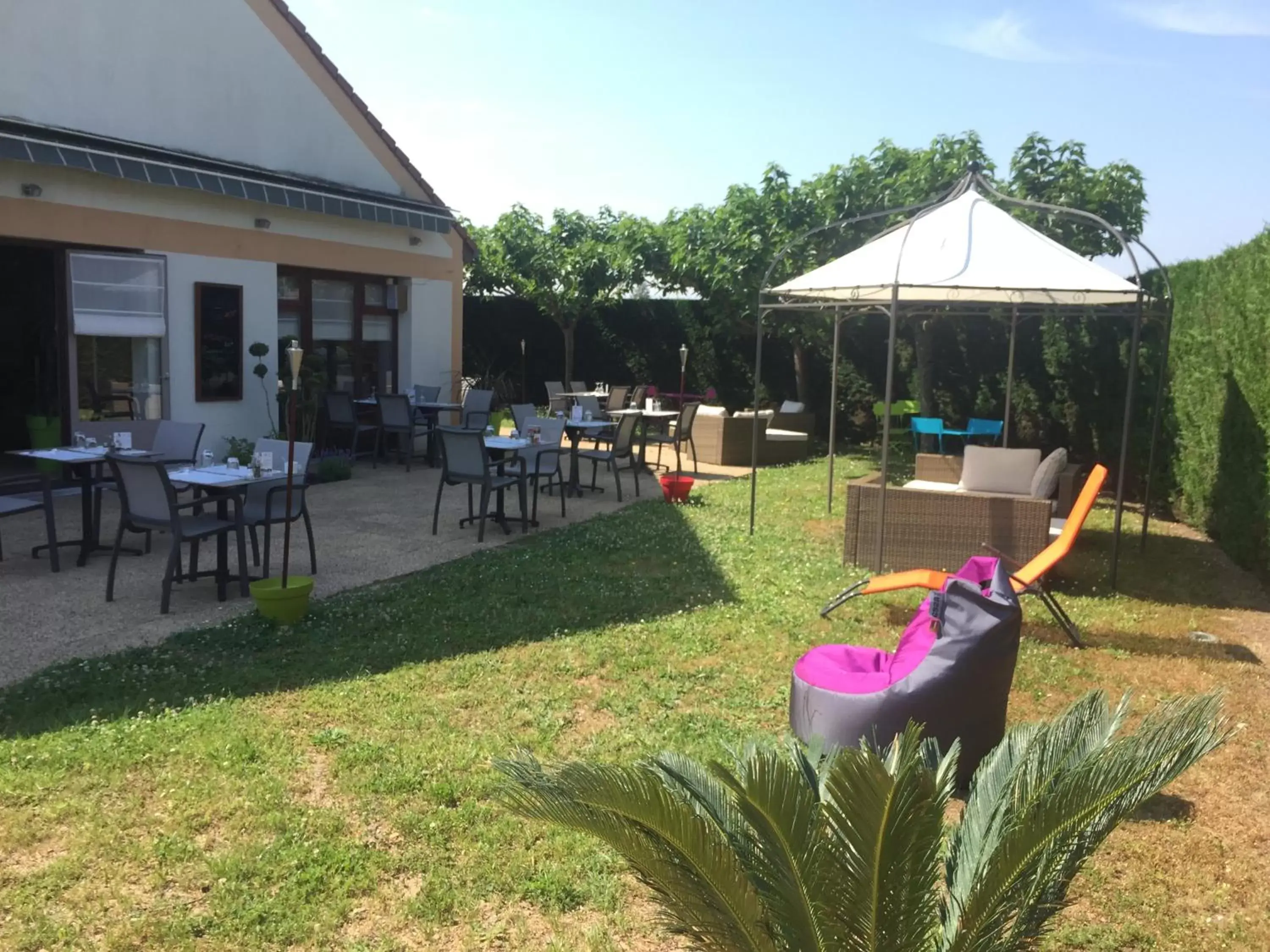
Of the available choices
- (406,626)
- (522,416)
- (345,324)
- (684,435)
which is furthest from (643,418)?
(406,626)

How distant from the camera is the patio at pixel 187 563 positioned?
542cm

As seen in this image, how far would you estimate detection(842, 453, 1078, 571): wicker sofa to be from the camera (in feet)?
22.0

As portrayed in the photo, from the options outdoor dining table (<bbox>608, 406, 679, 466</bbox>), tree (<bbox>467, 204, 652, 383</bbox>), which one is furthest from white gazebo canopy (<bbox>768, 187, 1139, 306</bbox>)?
tree (<bbox>467, 204, 652, 383</bbox>)

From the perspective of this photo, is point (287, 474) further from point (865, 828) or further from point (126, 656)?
point (865, 828)

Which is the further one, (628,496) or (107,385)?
(628,496)

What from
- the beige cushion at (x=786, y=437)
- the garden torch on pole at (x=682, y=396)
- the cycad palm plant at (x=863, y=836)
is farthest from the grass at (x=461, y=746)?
the beige cushion at (x=786, y=437)

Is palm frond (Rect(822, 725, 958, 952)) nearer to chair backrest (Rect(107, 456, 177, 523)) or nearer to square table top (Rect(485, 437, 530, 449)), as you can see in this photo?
chair backrest (Rect(107, 456, 177, 523))

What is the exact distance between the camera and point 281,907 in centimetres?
293

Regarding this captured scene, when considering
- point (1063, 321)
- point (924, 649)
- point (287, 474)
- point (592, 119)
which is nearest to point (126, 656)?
point (287, 474)

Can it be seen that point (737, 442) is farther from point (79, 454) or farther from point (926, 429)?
point (79, 454)

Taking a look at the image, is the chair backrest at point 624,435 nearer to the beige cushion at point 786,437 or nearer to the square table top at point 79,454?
the beige cushion at point 786,437

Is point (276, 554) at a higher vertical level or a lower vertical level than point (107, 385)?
lower

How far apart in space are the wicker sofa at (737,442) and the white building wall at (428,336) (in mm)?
3706

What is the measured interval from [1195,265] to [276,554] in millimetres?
9227
